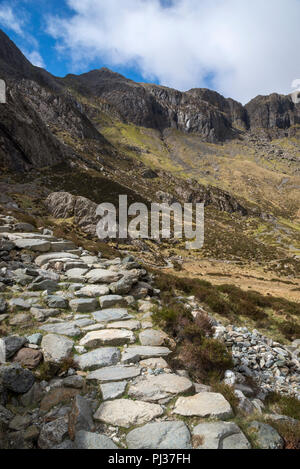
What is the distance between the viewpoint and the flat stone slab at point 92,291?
8891mm

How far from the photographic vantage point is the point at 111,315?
7.80m

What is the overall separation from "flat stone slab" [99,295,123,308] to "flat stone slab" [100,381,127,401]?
374 cm

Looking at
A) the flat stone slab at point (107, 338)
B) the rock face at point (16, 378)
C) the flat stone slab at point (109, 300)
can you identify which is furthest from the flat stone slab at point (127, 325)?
the rock face at point (16, 378)

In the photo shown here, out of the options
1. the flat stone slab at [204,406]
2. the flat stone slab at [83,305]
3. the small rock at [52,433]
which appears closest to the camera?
the small rock at [52,433]

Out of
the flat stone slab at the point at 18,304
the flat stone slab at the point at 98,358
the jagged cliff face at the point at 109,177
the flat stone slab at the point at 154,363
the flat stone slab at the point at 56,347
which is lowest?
the flat stone slab at the point at 154,363

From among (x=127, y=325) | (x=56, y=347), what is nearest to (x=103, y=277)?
(x=127, y=325)

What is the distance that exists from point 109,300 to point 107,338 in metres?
2.32

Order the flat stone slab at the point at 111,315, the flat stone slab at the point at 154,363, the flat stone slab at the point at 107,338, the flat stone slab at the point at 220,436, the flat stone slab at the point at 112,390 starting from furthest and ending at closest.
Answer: the flat stone slab at the point at 111,315
the flat stone slab at the point at 107,338
the flat stone slab at the point at 154,363
the flat stone slab at the point at 112,390
the flat stone slab at the point at 220,436

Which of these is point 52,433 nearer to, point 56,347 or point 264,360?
point 56,347

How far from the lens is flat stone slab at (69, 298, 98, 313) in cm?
800

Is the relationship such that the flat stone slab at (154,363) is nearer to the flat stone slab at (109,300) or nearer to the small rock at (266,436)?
the small rock at (266,436)

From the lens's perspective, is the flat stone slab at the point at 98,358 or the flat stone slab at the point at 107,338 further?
the flat stone slab at the point at 107,338

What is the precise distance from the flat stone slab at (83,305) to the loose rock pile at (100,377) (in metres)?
0.03
